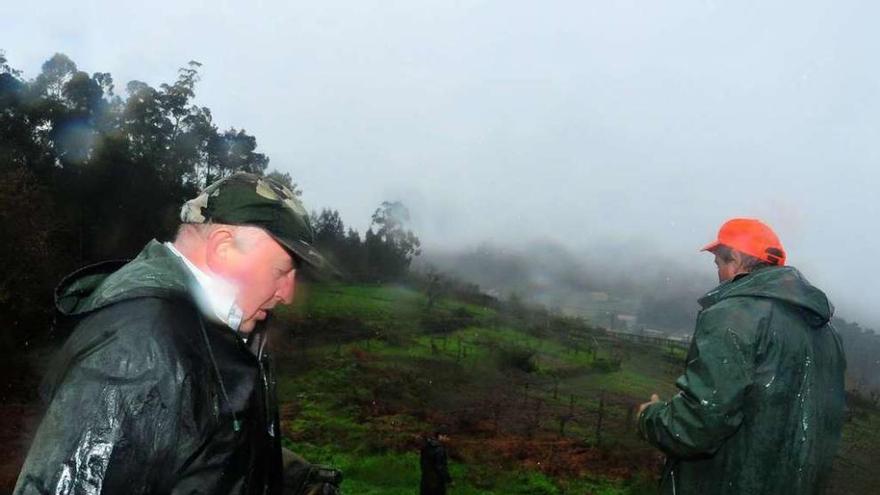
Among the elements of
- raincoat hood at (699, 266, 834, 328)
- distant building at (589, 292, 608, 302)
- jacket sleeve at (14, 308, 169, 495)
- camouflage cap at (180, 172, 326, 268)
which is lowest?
jacket sleeve at (14, 308, 169, 495)

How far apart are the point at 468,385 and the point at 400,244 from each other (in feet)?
70.7

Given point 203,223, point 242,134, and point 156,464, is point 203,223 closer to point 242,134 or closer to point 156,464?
point 156,464

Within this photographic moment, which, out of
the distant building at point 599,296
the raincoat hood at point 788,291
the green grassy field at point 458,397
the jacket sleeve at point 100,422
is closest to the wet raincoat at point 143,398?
the jacket sleeve at point 100,422

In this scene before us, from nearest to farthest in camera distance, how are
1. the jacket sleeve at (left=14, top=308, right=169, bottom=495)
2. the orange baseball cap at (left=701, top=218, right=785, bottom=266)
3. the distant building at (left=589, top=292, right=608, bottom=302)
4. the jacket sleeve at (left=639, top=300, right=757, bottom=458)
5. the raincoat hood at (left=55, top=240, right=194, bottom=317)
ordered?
1. the jacket sleeve at (left=14, top=308, right=169, bottom=495)
2. the raincoat hood at (left=55, top=240, right=194, bottom=317)
3. the jacket sleeve at (left=639, top=300, right=757, bottom=458)
4. the orange baseball cap at (left=701, top=218, right=785, bottom=266)
5. the distant building at (left=589, top=292, right=608, bottom=302)

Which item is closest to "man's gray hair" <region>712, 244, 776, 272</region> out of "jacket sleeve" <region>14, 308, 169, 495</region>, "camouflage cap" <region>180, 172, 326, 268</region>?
"camouflage cap" <region>180, 172, 326, 268</region>

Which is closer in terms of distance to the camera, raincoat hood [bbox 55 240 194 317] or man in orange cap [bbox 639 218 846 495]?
raincoat hood [bbox 55 240 194 317]

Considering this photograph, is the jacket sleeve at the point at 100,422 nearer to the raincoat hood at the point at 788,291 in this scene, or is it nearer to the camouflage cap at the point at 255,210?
the camouflage cap at the point at 255,210

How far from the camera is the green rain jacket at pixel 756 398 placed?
2648 mm

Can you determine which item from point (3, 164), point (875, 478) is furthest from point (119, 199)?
point (875, 478)

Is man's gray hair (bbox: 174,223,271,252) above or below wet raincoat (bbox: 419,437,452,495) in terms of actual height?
above

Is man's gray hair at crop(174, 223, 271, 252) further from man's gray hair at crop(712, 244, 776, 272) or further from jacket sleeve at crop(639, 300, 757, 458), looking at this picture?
man's gray hair at crop(712, 244, 776, 272)

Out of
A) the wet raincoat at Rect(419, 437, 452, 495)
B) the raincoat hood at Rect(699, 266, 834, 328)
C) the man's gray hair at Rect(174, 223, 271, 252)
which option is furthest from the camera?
the wet raincoat at Rect(419, 437, 452, 495)

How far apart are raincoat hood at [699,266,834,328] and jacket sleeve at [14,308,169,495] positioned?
2461 mm

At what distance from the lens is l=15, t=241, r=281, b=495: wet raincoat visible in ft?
4.95
